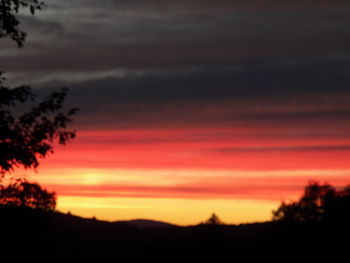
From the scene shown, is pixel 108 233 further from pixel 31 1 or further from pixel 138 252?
pixel 31 1

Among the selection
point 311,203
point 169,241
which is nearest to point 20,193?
point 169,241

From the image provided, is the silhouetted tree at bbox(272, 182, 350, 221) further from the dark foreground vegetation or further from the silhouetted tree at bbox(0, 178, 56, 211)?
the silhouetted tree at bbox(0, 178, 56, 211)

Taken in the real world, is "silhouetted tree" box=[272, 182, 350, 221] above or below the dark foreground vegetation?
above

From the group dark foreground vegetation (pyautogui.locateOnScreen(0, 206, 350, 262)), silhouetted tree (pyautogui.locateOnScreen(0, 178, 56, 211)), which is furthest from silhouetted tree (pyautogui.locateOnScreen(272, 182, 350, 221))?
silhouetted tree (pyautogui.locateOnScreen(0, 178, 56, 211))

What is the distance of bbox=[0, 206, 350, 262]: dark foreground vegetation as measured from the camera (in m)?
25.8

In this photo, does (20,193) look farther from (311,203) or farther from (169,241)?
(311,203)

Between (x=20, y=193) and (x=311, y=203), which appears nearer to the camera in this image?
(x=20, y=193)

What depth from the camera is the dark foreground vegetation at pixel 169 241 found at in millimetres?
25781

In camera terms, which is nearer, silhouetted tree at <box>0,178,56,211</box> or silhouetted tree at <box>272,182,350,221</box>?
silhouetted tree at <box>0,178,56,211</box>

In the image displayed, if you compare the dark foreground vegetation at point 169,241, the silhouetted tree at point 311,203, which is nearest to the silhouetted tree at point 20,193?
the dark foreground vegetation at point 169,241

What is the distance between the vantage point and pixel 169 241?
2602 centimetres

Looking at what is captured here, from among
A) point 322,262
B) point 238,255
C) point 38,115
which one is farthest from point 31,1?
point 322,262

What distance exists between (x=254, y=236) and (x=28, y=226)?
27.7 ft

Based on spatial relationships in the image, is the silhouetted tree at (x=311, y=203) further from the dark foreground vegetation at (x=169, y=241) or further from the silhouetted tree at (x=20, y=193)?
A: the silhouetted tree at (x=20, y=193)
